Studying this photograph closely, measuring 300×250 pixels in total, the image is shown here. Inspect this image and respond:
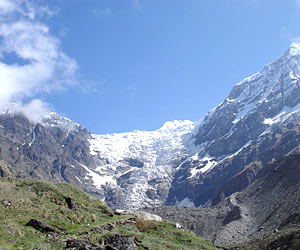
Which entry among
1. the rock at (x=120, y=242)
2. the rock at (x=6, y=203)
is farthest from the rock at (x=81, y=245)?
the rock at (x=6, y=203)

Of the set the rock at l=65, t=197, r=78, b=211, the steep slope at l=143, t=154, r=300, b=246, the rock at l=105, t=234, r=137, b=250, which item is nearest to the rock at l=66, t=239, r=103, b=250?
the rock at l=105, t=234, r=137, b=250

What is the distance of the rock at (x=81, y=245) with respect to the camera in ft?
74.4

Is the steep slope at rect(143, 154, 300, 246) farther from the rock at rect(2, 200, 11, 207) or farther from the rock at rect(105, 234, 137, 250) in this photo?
the rock at rect(105, 234, 137, 250)

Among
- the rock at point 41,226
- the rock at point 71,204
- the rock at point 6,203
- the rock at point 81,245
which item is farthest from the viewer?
the rock at point 71,204

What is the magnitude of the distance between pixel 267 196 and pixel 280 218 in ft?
133

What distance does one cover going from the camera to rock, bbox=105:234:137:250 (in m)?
24.8

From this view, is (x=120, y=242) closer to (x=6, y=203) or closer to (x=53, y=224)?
(x=53, y=224)

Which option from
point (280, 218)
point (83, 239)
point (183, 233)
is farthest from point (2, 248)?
point (280, 218)

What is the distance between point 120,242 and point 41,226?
25.6ft

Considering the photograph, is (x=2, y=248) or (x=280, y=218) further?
(x=280, y=218)

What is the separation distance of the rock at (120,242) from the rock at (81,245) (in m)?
1.75

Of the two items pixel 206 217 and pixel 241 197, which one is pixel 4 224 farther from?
pixel 241 197

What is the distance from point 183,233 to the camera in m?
42.7

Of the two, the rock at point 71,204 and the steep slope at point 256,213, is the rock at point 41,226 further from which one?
the steep slope at point 256,213
